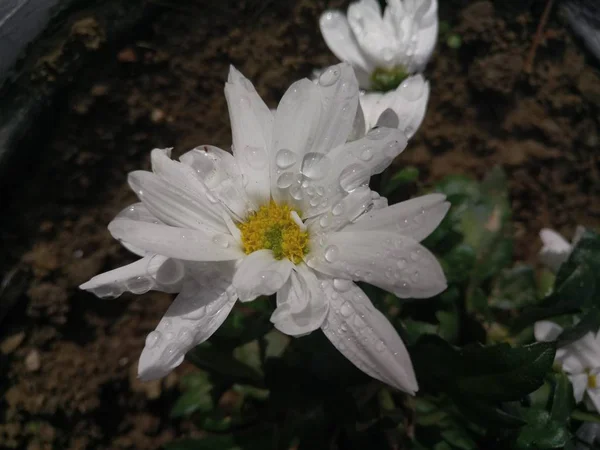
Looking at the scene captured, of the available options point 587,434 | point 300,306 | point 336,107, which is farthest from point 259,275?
point 587,434

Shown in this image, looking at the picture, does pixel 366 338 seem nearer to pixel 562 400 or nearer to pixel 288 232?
pixel 288 232

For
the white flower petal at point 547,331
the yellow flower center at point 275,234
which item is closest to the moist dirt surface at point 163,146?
the white flower petal at point 547,331

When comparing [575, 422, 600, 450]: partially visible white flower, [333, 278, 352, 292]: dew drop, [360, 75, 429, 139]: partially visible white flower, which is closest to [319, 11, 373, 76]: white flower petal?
[360, 75, 429, 139]: partially visible white flower

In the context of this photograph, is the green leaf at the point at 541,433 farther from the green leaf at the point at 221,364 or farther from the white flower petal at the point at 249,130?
the white flower petal at the point at 249,130

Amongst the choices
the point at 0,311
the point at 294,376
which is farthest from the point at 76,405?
the point at 294,376

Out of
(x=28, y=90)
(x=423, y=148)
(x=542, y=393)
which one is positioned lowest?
(x=542, y=393)

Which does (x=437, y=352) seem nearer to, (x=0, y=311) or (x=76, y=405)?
(x=76, y=405)
